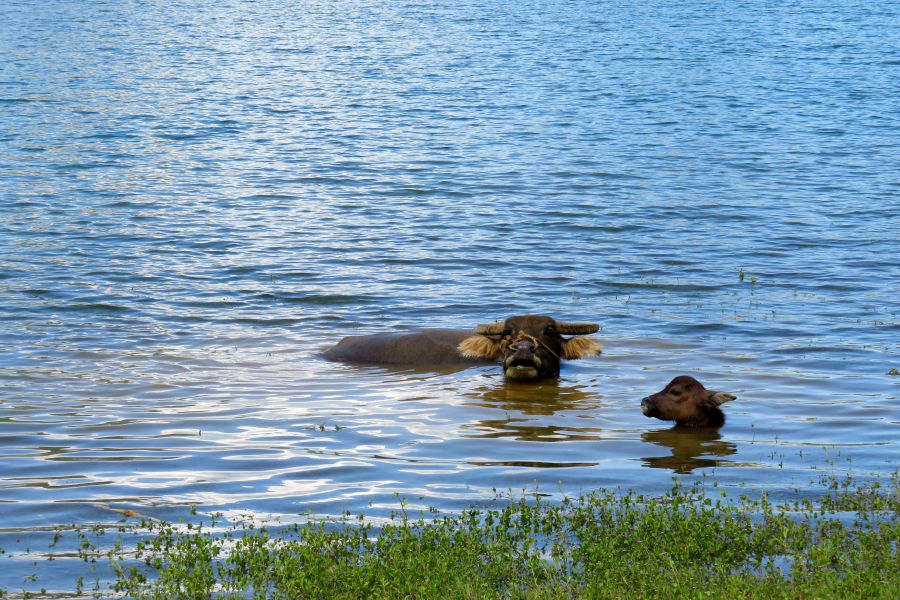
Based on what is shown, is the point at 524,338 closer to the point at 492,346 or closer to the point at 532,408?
the point at 492,346

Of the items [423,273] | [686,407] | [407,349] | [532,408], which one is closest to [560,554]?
[686,407]

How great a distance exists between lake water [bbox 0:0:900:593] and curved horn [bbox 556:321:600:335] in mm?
576

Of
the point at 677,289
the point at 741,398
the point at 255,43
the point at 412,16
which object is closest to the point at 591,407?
the point at 741,398

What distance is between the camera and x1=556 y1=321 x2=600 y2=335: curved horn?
12.4 metres

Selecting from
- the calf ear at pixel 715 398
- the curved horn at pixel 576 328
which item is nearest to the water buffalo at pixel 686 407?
the calf ear at pixel 715 398

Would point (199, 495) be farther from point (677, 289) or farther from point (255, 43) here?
point (255, 43)

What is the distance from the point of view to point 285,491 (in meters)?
7.72

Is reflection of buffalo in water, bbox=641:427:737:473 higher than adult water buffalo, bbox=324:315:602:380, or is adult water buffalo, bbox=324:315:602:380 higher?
adult water buffalo, bbox=324:315:602:380

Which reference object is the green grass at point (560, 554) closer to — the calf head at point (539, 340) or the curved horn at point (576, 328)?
the calf head at point (539, 340)

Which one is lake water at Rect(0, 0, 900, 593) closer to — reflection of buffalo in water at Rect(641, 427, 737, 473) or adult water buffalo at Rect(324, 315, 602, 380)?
reflection of buffalo in water at Rect(641, 427, 737, 473)

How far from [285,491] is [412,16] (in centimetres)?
6692

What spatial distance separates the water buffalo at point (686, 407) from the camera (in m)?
9.59

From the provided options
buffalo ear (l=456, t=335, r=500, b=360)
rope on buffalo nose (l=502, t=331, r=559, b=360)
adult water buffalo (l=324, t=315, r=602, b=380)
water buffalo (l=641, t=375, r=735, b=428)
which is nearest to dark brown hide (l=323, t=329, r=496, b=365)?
adult water buffalo (l=324, t=315, r=602, b=380)

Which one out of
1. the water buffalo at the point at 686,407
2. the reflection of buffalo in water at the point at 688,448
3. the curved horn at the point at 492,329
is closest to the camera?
the reflection of buffalo in water at the point at 688,448
